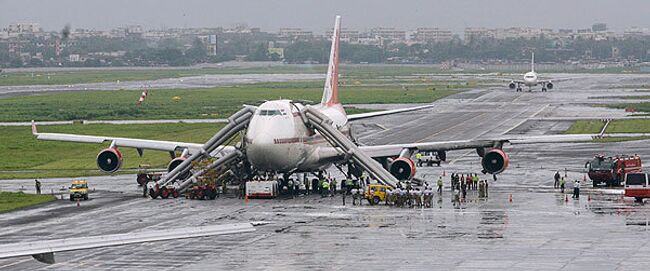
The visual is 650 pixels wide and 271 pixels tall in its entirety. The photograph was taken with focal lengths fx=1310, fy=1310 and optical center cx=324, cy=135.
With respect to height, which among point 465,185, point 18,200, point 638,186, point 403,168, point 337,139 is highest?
point 337,139

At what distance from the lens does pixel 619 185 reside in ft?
257

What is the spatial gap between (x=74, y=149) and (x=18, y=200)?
39.2 metres

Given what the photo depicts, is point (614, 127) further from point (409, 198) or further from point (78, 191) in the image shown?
point (78, 191)

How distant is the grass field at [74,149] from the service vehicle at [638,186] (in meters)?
38.1

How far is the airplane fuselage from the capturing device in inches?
2773

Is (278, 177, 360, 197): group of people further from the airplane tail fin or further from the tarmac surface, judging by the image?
the airplane tail fin

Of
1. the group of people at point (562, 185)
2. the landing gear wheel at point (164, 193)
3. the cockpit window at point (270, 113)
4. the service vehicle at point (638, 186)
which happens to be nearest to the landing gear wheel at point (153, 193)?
the landing gear wheel at point (164, 193)

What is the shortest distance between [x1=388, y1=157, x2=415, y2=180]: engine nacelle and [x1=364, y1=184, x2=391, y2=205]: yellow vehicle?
4119 millimetres

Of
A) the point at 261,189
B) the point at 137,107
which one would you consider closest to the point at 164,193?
the point at 261,189

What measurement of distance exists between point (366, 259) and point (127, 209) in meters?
21.5

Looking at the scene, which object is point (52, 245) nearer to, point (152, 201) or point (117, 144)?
point (152, 201)

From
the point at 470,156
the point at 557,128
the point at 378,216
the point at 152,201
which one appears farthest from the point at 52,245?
the point at 557,128

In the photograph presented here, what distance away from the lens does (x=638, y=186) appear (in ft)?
224

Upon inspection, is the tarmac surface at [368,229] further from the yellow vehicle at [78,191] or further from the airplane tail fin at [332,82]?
the airplane tail fin at [332,82]
